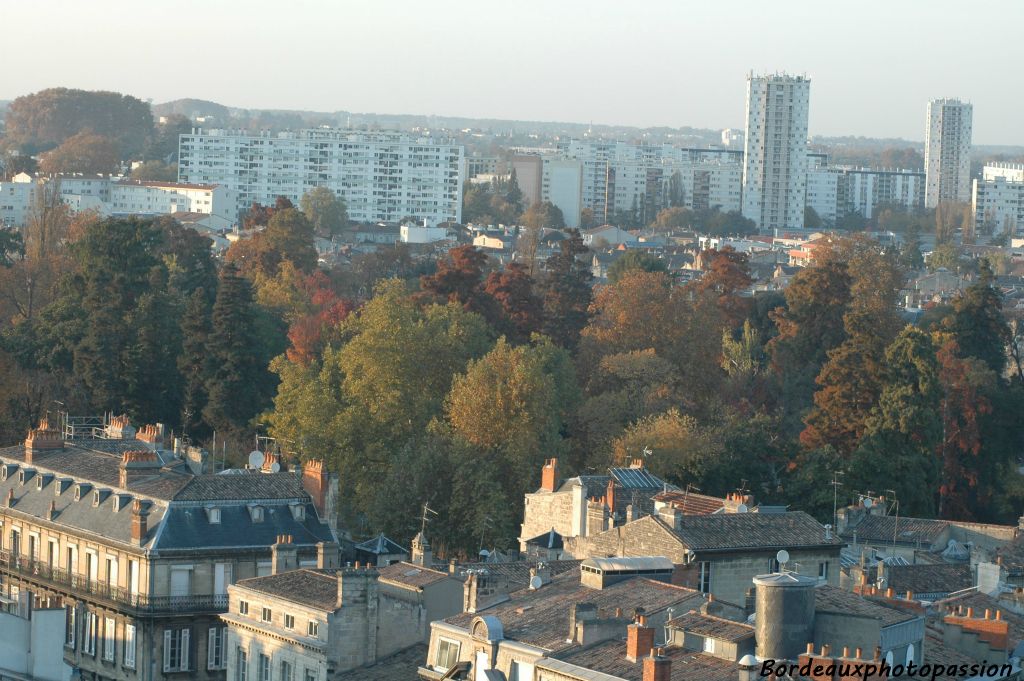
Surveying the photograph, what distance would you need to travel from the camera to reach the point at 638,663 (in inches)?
1020

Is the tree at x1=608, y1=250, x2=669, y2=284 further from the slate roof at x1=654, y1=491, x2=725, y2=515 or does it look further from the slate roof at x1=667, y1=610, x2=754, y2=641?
the slate roof at x1=667, y1=610, x2=754, y2=641

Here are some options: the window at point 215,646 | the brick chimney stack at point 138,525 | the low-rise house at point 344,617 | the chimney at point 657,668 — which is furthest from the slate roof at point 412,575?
the chimney at point 657,668

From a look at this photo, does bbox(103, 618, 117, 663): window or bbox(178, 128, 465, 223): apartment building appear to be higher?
bbox(178, 128, 465, 223): apartment building

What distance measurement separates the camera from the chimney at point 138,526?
128 feet

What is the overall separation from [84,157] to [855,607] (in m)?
143

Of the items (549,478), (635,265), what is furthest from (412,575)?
(635,265)

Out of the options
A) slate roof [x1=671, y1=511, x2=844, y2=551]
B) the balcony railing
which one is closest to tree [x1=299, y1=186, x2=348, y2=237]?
the balcony railing

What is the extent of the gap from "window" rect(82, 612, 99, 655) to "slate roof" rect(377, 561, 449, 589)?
25.5ft

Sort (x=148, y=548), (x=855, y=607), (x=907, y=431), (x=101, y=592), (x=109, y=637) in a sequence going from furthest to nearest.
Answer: (x=907, y=431), (x=101, y=592), (x=109, y=637), (x=148, y=548), (x=855, y=607)

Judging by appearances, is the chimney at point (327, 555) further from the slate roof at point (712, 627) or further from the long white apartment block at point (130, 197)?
the long white apartment block at point (130, 197)

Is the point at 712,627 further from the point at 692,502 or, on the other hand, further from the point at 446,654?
the point at 692,502

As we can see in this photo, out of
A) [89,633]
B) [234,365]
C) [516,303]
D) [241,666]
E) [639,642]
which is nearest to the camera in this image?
[639,642]

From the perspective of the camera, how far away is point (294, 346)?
6619 cm

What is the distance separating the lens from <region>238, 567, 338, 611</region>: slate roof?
1310 inches
